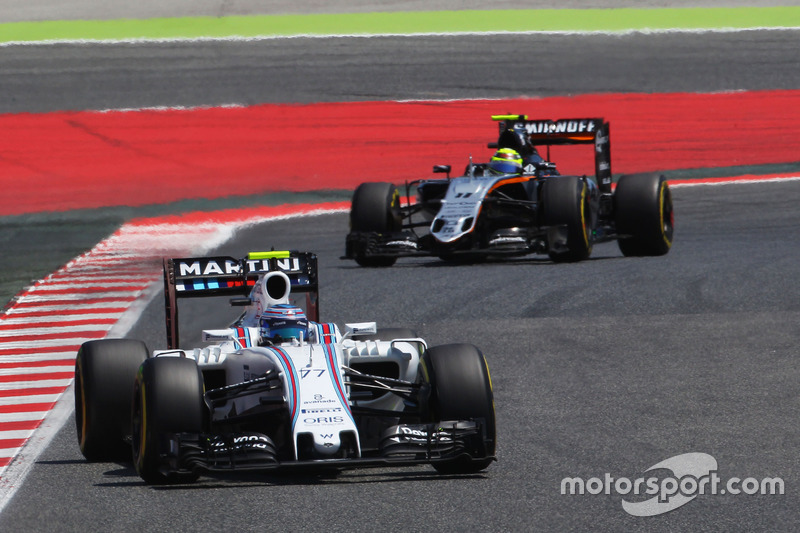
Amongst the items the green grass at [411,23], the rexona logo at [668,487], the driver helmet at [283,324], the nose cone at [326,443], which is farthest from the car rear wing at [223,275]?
the green grass at [411,23]

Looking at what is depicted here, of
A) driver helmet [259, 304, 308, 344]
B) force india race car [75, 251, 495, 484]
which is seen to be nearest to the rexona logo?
force india race car [75, 251, 495, 484]

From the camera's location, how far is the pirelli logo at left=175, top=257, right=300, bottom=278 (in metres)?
11.1

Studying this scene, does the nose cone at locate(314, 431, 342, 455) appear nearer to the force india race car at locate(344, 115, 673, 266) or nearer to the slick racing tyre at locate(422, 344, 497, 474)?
the slick racing tyre at locate(422, 344, 497, 474)

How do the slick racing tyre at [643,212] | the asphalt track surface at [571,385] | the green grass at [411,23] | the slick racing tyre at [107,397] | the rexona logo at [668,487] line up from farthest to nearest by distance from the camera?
the green grass at [411,23], the slick racing tyre at [643,212], the slick racing tyre at [107,397], the rexona logo at [668,487], the asphalt track surface at [571,385]

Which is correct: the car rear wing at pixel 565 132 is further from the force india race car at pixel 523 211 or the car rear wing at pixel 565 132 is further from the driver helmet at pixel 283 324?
the driver helmet at pixel 283 324

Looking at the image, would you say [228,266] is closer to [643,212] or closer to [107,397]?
[107,397]

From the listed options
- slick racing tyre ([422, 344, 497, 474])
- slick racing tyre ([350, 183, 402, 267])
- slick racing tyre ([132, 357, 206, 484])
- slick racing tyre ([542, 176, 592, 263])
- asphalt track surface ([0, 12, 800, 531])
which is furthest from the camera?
slick racing tyre ([350, 183, 402, 267])

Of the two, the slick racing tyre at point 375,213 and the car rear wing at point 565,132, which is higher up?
the car rear wing at point 565,132

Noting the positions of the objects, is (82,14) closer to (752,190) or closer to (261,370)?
(752,190)

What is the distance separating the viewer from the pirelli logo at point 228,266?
36.4 feet

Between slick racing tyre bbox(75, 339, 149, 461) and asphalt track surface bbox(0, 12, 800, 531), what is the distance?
18 cm

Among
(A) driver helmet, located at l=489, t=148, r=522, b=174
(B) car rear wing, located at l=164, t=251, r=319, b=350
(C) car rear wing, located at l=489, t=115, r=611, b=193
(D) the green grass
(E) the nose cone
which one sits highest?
(D) the green grass

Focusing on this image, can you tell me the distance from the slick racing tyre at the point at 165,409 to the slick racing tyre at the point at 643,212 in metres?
11.5

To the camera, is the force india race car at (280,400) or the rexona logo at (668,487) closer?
the rexona logo at (668,487)
